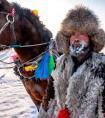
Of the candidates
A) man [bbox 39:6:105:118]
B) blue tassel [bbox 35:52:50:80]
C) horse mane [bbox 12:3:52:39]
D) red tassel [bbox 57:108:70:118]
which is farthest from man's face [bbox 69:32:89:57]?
horse mane [bbox 12:3:52:39]

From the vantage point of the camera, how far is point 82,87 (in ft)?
9.81

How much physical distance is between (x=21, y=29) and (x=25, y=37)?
14 cm

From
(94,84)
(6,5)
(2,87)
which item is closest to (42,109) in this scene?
(94,84)

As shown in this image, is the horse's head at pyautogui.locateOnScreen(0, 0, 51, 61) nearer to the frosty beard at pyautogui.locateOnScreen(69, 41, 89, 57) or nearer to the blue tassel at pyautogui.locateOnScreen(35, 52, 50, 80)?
the blue tassel at pyautogui.locateOnScreen(35, 52, 50, 80)

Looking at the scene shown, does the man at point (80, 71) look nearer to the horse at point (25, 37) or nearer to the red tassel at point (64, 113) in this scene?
the red tassel at point (64, 113)

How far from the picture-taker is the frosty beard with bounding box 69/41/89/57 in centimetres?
305

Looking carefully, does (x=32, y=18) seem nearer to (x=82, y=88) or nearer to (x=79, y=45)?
(x=79, y=45)

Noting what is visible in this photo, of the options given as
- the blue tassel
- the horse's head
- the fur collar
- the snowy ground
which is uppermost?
the horse's head

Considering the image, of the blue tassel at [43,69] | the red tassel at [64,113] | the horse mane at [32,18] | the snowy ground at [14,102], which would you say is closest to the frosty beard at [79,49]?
the red tassel at [64,113]

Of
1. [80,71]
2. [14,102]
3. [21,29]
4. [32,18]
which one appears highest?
[32,18]

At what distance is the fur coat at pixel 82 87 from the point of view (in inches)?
115

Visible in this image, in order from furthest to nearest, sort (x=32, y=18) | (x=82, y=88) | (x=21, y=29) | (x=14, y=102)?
(x=14, y=102), (x=32, y=18), (x=21, y=29), (x=82, y=88)

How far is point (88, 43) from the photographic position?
3.09 meters

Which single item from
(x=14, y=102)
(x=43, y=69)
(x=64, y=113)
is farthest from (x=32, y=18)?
(x=14, y=102)
